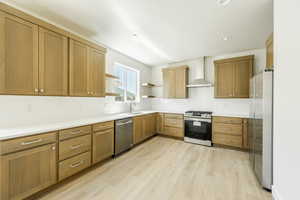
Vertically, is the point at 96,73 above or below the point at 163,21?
below

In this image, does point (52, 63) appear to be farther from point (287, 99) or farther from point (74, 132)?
point (287, 99)

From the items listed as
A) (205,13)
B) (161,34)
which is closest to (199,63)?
(161,34)

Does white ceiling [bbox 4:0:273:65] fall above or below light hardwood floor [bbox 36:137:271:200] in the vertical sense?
Answer: above

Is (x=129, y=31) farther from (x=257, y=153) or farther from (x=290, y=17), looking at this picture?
(x=257, y=153)

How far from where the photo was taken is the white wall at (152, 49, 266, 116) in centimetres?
371

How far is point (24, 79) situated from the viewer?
1736 millimetres

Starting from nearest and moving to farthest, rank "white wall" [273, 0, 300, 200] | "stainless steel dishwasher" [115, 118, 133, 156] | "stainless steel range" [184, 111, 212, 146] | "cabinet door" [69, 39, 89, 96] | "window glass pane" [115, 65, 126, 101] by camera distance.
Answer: "white wall" [273, 0, 300, 200] < "cabinet door" [69, 39, 89, 96] < "stainless steel dishwasher" [115, 118, 133, 156] < "stainless steel range" [184, 111, 212, 146] < "window glass pane" [115, 65, 126, 101]

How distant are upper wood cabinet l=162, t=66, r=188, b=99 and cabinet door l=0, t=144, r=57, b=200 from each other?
3665mm

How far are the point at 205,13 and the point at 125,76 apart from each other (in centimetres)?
294

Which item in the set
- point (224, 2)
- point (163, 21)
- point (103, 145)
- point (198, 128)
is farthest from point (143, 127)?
point (224, 2)

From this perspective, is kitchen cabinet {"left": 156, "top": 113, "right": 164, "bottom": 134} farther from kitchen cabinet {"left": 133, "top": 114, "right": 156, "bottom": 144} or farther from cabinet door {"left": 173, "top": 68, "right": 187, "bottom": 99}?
cabinet door {"left": 173, "top": 68, "right": 187, "bottom": 99}

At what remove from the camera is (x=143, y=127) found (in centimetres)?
394

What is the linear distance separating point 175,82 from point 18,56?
3.95 m

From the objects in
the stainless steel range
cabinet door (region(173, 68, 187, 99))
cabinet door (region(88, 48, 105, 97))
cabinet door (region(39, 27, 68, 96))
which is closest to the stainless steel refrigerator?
the stainless steel range
